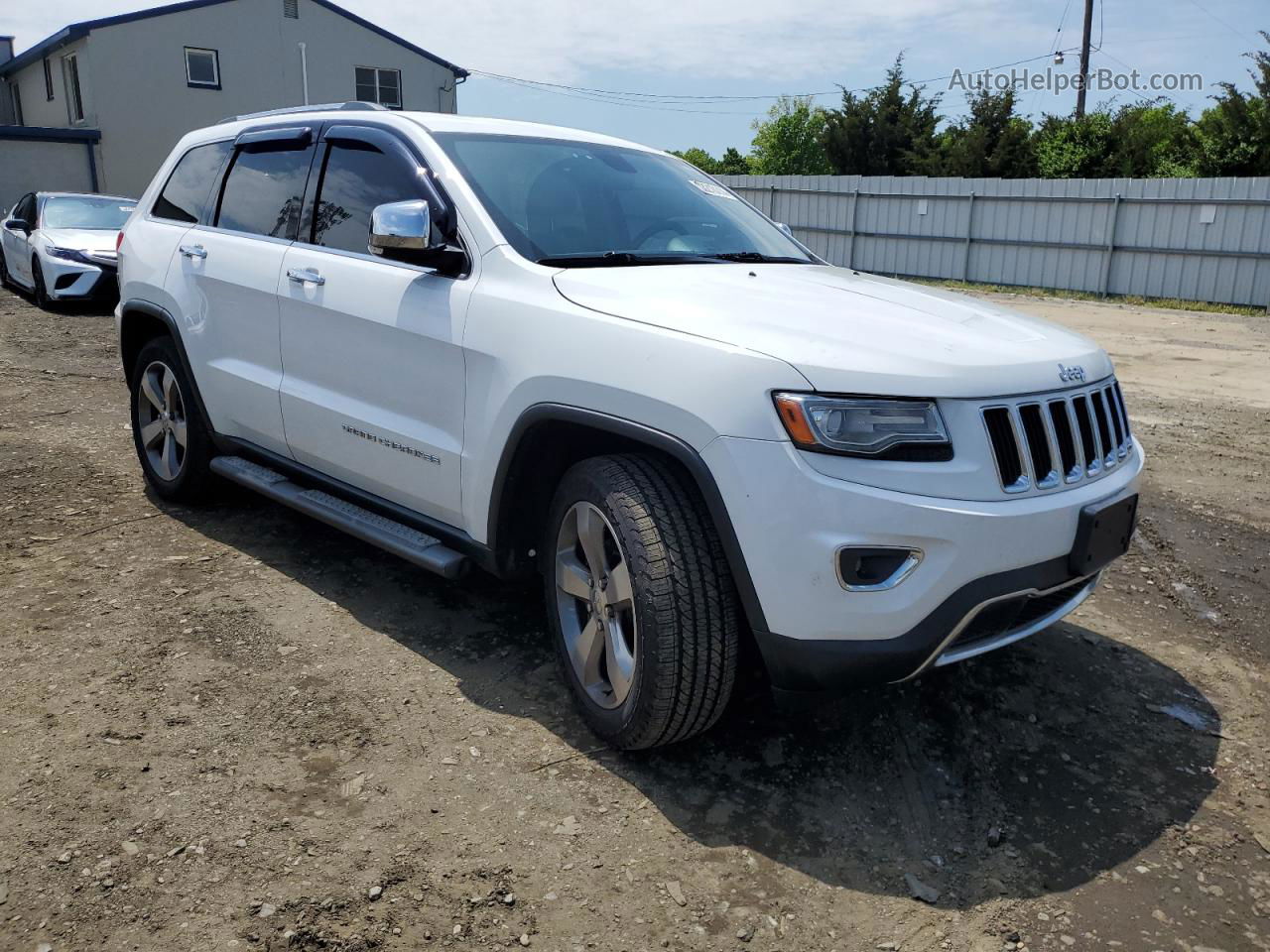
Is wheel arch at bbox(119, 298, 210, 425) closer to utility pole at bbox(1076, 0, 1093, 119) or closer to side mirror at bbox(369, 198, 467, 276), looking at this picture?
side mirror at bbox(369, 198, 467, 276)

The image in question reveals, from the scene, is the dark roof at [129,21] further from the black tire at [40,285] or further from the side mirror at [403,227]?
the side mirror at [403,227]

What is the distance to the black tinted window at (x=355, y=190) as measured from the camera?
3686mm

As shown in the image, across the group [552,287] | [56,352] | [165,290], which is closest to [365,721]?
[552,287]

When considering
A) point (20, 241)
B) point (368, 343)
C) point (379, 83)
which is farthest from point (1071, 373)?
point (379, 83)

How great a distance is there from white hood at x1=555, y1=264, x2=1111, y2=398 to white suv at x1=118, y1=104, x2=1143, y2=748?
1 cm

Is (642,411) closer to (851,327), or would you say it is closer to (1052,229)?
(851,327)

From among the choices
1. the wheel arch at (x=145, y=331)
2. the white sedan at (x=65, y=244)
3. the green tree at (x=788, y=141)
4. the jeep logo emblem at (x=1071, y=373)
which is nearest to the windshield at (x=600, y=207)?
the jeep logo emblem at (x=1071, y=373)

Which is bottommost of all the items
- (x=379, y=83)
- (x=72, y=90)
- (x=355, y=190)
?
(x=355, y=190)

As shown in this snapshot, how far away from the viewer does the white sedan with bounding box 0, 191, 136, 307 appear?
12.6 metres

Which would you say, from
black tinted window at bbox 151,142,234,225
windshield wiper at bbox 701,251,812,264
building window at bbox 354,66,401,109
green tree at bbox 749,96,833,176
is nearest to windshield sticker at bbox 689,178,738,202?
windshield wiper at bbox 701,251,812,264

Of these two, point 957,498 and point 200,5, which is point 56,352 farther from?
point 200,5

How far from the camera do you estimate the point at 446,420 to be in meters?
3.37

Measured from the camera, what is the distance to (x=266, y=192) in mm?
4391

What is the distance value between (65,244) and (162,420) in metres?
9.31
